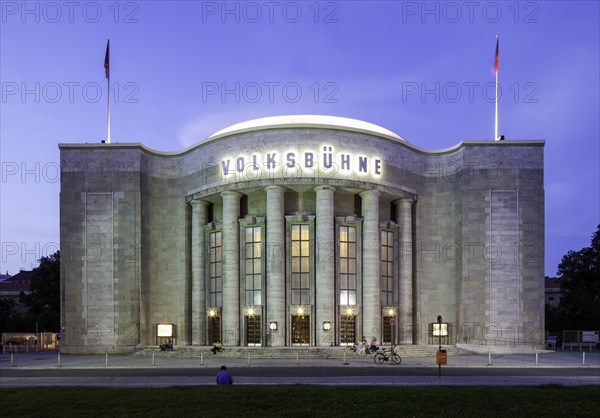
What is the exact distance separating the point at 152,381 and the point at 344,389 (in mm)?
10608

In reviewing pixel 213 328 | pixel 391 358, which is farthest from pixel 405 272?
pixel 213 328

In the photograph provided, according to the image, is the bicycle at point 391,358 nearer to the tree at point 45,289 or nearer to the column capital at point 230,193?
the column capital at point 230,193

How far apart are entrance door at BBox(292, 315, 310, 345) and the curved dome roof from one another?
18361 millimetres

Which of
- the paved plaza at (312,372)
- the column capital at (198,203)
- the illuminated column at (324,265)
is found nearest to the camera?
the paved plaza at (312,372)

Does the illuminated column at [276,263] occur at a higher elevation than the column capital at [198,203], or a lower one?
lower

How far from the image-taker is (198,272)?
61031mm

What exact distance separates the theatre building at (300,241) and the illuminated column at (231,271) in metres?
0.12

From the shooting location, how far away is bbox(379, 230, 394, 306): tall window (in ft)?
197

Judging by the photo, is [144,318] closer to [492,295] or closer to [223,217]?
[223,217]

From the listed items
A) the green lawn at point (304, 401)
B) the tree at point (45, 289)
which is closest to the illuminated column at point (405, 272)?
the green lawn at point (304, 401)

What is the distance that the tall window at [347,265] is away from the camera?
57.7 metres

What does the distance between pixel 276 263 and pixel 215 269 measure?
29.4 ft

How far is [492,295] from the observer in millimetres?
58031

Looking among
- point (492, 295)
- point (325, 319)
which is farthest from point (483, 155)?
point (325, 319)
